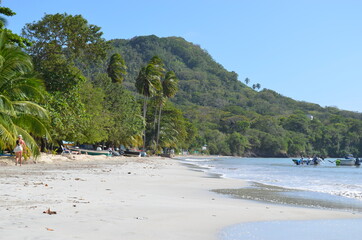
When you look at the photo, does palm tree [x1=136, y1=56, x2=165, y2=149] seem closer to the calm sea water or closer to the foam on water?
the calm sea water

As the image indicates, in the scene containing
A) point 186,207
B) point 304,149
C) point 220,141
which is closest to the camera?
point 186,207

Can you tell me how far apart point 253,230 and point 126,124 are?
48.6 meters

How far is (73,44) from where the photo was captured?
28.3 meters

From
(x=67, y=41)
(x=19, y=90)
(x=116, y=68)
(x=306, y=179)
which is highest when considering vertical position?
(x=116, y=68)

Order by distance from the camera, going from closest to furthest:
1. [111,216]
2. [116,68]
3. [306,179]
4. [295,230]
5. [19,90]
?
[295,230] < [111,216] < [19,90] < [306,179] < [116,68]

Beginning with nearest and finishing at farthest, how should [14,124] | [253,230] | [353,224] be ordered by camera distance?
[253,230], [353,224], [14,124]

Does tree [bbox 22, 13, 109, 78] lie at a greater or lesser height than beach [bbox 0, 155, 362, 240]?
greater

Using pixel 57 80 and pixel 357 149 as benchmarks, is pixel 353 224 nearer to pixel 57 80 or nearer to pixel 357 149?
pixel 57 80

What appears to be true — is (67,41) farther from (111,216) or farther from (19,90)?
(111,216)

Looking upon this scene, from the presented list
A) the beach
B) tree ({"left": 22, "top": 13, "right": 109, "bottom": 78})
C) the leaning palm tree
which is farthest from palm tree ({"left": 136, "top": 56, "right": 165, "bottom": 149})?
the beach

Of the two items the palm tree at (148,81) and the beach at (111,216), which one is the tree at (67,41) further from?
the palm tree at (148,81)

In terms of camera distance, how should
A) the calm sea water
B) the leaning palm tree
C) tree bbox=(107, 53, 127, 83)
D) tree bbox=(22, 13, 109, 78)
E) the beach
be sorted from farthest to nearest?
tree bbox=(107, 53, 127, 83) → tree bbox=(22, 13, 109, 78) → the leaning palm tree → the calm sea water → the beach

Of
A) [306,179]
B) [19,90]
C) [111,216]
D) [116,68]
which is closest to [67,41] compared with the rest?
[19,90]

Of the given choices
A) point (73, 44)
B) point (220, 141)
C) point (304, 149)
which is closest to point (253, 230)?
point (73, 44)
